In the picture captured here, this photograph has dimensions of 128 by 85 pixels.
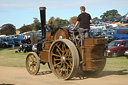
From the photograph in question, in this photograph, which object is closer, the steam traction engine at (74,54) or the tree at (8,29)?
the steam traction engine at (74,54)

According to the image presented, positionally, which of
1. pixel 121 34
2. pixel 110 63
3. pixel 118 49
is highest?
pixel 121 34

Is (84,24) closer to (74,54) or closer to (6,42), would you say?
(74,54)

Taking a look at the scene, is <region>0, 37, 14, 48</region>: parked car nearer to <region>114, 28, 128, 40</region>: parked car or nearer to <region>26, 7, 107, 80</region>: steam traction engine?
<region>114, 28, 128, 40</region>: parked car

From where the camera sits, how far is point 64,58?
26.9 ft

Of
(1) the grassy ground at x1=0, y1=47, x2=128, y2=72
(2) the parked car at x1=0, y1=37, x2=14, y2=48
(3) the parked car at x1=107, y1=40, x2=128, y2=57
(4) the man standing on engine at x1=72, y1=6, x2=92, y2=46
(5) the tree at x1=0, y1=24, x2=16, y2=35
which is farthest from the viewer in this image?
(5) the tree at x1=0, y1=24, x2=16, y2=35

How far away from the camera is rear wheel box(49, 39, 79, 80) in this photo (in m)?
7.70

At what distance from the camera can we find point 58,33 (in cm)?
910

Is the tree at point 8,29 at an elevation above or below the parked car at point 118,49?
above

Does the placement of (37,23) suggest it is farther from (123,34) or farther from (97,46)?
(97,46)

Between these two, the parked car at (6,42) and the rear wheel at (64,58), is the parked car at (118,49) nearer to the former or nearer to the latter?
the rear wheel at (64,58)

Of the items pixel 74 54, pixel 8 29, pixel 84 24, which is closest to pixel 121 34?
pixel 84 24

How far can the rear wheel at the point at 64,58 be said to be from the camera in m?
7.70

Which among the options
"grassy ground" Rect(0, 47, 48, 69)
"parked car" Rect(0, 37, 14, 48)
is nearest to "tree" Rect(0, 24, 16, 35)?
"parked car" Rect(0, 37, 14, 48)

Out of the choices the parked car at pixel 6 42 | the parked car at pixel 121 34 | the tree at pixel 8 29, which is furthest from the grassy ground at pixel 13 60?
the tree at pixel 8 29
